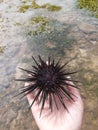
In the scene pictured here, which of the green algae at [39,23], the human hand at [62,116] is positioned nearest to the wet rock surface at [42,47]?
the green algae at [39,23]

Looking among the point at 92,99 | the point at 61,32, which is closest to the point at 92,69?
the point at 92,99

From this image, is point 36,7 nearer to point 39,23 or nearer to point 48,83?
point 39,23

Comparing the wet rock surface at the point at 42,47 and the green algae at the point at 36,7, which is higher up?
the green algae at the point at 36,7

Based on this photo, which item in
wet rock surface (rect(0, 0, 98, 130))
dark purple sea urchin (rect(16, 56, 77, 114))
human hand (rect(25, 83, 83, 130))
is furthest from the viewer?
wet rock surface (rect(0, 0, 98, 130))

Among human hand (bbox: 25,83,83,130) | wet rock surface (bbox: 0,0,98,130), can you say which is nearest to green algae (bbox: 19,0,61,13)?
wet rock surface (bbox: 0,0,98,130)

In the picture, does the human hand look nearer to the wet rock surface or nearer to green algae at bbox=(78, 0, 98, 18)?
the wet rock surface

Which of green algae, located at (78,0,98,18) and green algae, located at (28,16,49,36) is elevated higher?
green algae, located at (78,0,98,18)

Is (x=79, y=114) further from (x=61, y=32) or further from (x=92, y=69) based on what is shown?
(x=61, y=32)

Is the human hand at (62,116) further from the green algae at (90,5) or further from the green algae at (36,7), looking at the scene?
the green algae at (36,7)
